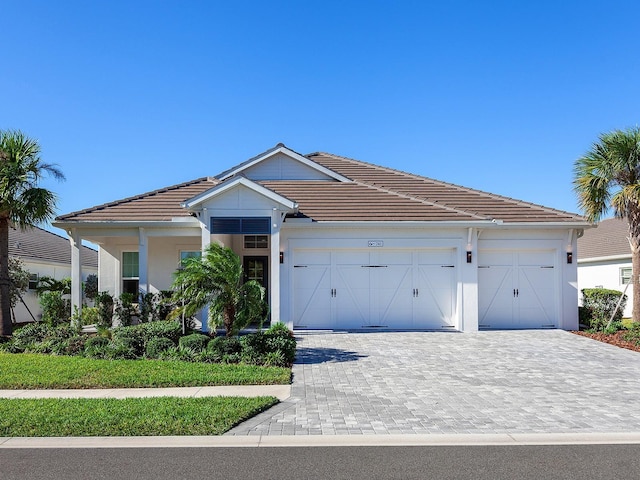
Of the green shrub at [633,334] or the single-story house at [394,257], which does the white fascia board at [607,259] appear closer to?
the single-story house at [394,257]

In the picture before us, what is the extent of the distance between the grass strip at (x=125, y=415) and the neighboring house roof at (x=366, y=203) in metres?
8.88

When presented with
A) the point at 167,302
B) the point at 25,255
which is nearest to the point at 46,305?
the point at 167,302

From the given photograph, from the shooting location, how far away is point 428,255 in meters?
16.6

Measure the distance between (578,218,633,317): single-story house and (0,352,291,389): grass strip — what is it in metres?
19.5

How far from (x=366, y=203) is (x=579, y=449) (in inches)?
473

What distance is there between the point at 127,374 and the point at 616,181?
14957 millimetres

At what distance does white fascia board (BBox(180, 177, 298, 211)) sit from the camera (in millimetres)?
14703

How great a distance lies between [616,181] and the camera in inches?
628

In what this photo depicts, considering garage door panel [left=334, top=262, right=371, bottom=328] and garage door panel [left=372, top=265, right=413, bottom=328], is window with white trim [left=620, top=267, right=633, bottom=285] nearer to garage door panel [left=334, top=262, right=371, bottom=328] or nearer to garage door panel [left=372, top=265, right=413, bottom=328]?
garage door panel [left=372, top=265, right=413, bottom=328]

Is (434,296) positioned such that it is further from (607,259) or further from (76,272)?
(607,259)

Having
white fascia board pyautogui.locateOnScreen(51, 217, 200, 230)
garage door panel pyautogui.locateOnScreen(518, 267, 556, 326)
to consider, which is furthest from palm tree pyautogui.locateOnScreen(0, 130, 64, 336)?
garage door panel pyautogui.locateOnScreen(518, 267, 556, 326)

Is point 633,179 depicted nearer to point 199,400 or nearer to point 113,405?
point 199,400

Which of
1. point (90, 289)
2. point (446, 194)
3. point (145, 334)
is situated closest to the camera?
point (145, 334)

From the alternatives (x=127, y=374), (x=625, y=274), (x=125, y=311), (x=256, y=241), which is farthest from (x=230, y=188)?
(x=625, y=274)
